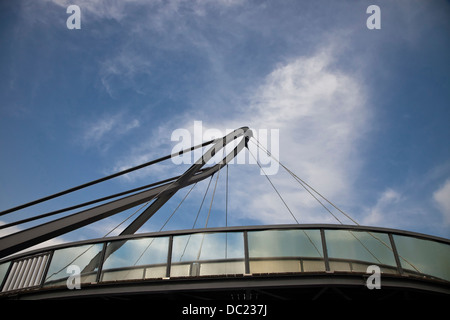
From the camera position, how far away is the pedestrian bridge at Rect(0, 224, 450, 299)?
8680 millimetres

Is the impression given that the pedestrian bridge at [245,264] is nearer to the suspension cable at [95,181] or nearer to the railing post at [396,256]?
the railing post at [396,256]

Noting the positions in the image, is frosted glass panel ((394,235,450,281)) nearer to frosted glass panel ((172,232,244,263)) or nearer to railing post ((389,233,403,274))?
railing post ((389,233,403,274))

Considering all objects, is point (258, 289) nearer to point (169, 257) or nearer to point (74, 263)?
point (169, 257)

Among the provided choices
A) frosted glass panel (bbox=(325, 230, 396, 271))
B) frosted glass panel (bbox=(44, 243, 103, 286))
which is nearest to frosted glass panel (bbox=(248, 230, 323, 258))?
frosted glass panel (bbox=(325, 230, 396, 271))

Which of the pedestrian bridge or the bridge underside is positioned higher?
the pedestrian bridge

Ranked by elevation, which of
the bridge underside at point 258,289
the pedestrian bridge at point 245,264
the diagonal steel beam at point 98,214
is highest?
the diagonal steel beam at point 98,214

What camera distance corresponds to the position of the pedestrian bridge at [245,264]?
28.5ft

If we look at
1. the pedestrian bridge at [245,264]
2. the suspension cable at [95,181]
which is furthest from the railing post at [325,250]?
the suspension cable at [95,181]

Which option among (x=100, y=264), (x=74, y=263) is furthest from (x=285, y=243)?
(x=74, y=263)

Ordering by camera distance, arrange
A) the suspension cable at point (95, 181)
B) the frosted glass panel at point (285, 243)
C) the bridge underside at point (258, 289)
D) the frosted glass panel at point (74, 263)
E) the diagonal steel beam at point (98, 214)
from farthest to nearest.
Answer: the suspension cable at point (95, 181) → the diagonal steel beam at point (98, 214) → the frosted glass panel at point (74, 263) → the frosted glass panel at point (285, 243) → the bridge underside at point (258, 289)
